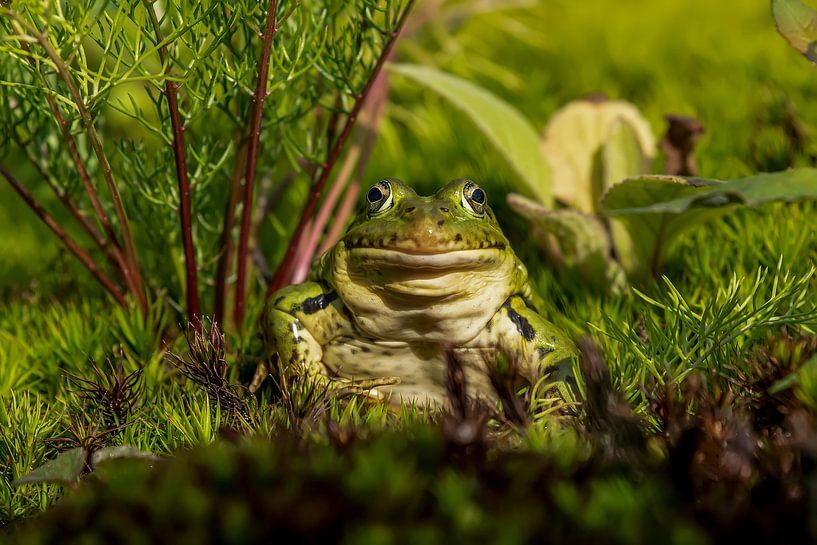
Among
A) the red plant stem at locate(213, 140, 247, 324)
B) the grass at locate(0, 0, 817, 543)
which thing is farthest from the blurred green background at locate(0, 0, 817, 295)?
the red plant stem at locate(213, 140, 247, 324)

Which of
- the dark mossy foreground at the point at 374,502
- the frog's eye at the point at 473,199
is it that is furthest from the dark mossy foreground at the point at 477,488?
the frog's eye at the point at 473,199

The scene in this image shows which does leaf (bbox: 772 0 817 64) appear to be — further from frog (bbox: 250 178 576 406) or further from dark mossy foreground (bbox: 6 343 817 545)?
dark mossy foreground (bbox: 6 343 817 545)

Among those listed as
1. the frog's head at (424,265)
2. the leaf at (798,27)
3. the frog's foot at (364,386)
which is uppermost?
the leaf at (798,27)

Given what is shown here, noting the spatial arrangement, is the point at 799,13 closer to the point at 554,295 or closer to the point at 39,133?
the point at 554,295

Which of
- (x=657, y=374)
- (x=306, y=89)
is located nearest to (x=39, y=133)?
(x=306, y=89)

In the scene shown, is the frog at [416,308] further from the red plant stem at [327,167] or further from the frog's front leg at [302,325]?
the red plant stem at [327,167]
